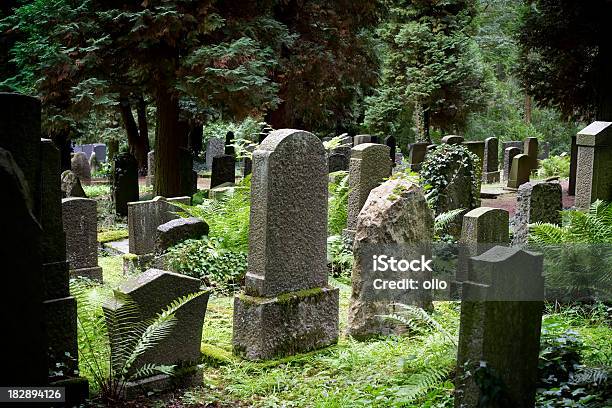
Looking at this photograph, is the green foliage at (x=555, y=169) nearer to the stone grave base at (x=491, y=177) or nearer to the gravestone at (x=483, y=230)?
the stone grave base at (x=491, y=177)

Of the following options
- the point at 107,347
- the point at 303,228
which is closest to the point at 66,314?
the point at 107,347

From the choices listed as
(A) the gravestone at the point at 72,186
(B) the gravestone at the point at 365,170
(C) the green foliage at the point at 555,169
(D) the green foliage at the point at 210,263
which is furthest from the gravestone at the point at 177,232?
(C) the green foliage at the point at 555,169

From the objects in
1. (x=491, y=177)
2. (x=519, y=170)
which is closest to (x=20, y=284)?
(x=519, y=170)

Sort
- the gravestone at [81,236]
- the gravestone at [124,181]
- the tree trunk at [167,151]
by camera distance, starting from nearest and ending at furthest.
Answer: the gravestone at [81,236]
the gravestone at [124,181]
the tree trunk at [167,151]

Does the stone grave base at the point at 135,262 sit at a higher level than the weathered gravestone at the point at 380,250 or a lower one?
lower

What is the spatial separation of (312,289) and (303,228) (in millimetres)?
677

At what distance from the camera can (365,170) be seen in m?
11.0

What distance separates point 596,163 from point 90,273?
8.10 meters

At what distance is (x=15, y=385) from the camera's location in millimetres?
3551

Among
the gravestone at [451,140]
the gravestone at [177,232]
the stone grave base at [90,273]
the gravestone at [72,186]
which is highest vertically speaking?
the gravestone at [451,140]

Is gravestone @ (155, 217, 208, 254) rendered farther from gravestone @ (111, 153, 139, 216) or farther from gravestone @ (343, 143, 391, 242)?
gravestone @ (111, 153, 139, 216)

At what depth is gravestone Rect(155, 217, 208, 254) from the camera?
386 inches

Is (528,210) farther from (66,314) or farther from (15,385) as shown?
(15,385)

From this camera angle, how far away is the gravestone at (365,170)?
434 inches
